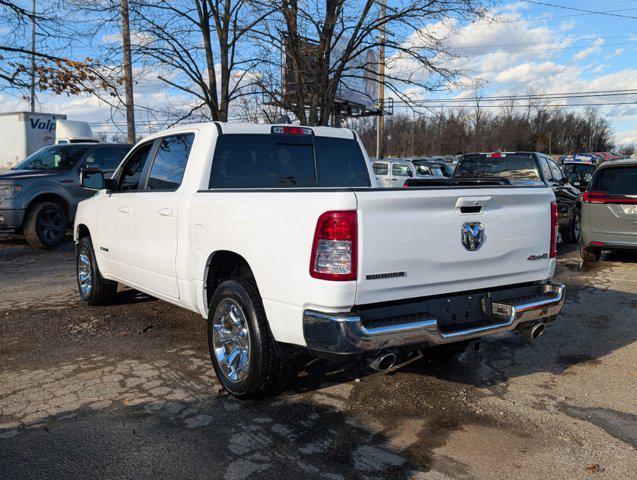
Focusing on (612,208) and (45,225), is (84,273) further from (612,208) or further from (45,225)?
(612,208)

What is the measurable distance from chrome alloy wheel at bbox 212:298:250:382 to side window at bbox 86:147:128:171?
8.65m

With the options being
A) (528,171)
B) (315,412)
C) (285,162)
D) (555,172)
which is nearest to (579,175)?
(555,172)

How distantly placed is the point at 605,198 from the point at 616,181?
368mm

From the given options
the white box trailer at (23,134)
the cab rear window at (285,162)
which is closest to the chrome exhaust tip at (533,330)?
the cab rear window at (285,162)

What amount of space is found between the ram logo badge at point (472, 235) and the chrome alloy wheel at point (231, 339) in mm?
1524

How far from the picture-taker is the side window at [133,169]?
18.6 ft

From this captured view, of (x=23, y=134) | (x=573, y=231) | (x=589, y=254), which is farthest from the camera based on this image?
(x=23, y=134)

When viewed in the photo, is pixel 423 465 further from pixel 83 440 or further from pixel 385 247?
pixel 83 440

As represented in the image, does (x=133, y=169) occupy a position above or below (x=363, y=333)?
above

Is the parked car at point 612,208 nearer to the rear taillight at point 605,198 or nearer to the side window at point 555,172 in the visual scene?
the rear taillight at point 605,198

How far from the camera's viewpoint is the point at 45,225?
11281mm

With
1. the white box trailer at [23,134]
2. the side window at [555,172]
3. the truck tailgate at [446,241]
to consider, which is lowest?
the truck tailgate at [446,241]

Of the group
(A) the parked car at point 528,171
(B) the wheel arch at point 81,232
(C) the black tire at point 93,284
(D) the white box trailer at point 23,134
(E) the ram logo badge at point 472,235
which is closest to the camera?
(E) the ram logo badge at point 472,235

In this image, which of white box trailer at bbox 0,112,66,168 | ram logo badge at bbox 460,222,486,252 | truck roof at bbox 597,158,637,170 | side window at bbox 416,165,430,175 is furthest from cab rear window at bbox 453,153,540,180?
white box trailer at bbox 0,112,66,168
